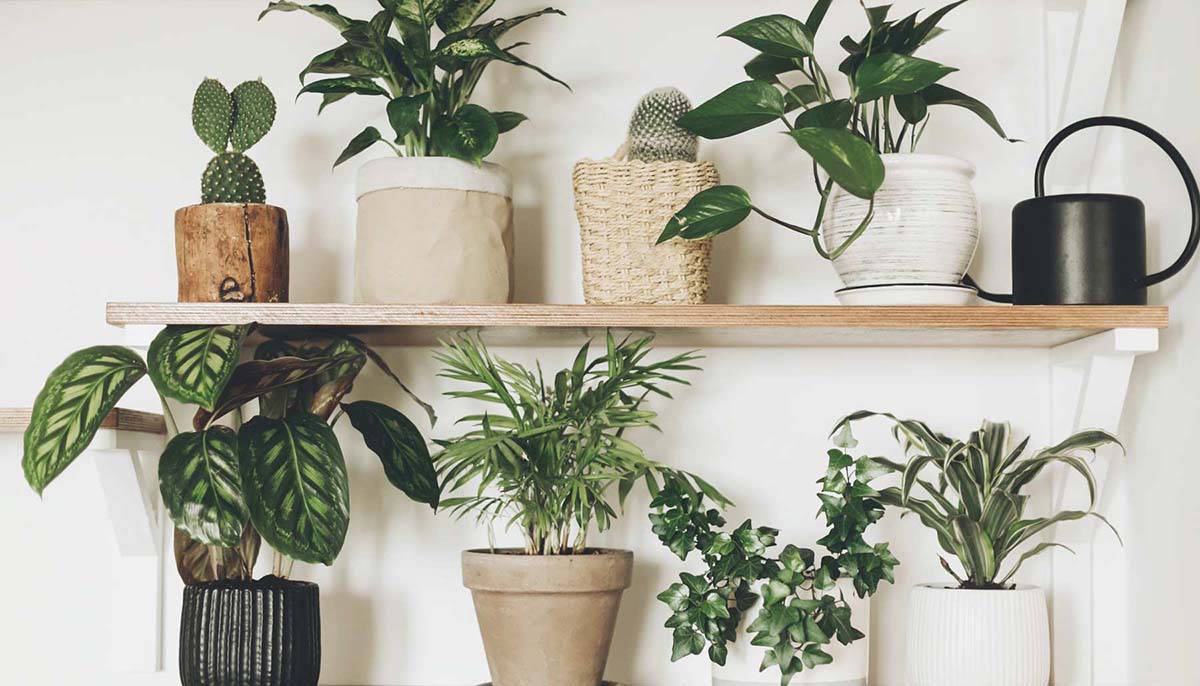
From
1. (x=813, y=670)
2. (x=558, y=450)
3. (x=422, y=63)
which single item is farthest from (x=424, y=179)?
(x=813, y=670)

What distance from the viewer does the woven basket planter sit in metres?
1.24

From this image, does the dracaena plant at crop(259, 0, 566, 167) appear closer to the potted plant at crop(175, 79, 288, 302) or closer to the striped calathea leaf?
the potted plant at crop(175, 79, 288, 302)

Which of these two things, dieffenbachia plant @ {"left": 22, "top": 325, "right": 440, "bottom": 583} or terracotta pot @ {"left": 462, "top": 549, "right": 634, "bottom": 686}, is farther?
terracotta pot @ {"left": 462, "top": 549, "right": 634, "bottom": 686}

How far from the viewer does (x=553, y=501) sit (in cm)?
124

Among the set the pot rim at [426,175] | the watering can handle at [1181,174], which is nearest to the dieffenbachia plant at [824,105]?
the watering can handle at [1181,174]

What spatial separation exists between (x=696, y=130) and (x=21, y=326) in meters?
0.89

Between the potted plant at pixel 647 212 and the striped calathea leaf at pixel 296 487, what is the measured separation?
1.13 feet

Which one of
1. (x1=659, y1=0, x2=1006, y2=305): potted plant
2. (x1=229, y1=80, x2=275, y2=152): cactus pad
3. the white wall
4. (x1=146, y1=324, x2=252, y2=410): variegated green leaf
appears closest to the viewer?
(x1=146, y1=324, x2=252, y2=410): variegated green leaf

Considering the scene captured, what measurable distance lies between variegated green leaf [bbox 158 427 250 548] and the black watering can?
0.86 meters

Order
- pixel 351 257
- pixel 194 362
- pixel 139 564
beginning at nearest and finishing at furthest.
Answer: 1. pixel 194 362
2. pixel 139 564
3. pixel 351 257

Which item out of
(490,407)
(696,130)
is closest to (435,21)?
(696,130)

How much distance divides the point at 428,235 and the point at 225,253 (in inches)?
8.5

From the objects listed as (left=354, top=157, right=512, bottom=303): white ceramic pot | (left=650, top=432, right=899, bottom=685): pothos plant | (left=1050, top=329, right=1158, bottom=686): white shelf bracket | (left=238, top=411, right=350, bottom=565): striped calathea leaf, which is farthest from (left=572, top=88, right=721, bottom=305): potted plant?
(left=1050, top=329, right=1158, bottom=686): white shelf bracket

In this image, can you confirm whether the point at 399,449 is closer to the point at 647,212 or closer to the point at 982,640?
the point at 647,212
